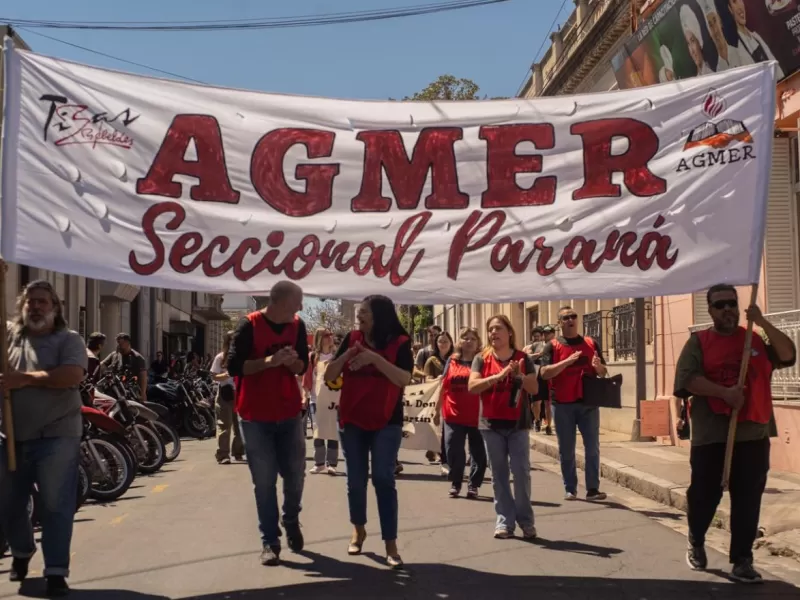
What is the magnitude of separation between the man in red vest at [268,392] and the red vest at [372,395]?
37 centimetres

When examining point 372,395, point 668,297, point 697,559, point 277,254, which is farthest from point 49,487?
point 668,297

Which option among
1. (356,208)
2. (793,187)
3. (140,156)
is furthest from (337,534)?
(793,187)

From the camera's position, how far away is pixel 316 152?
702 centimetres

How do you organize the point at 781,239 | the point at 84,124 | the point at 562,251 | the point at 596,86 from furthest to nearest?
the point at 596,86, the point at 781,239, the point at 562,251, the point at 84,124

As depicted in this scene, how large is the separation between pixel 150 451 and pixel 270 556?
283 inches

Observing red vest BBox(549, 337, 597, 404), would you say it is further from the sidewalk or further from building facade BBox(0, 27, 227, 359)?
building facade BBox(0, 27, 227, 359)

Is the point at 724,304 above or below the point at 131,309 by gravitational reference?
below

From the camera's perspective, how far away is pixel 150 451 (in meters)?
14.1

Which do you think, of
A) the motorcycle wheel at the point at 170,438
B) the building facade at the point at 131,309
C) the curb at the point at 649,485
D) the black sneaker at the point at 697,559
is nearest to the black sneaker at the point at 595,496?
the curb at the point at 649,485

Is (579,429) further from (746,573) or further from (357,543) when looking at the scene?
(746,573)

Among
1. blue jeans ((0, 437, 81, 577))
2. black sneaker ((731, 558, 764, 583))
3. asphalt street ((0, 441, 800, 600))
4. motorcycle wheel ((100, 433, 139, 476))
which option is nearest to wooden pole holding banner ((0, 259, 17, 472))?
blue jeans ((0, 437, 81, 577))

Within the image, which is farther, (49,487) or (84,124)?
(84,124)

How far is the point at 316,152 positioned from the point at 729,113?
8.71ft

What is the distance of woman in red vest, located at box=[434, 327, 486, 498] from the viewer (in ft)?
37.0
